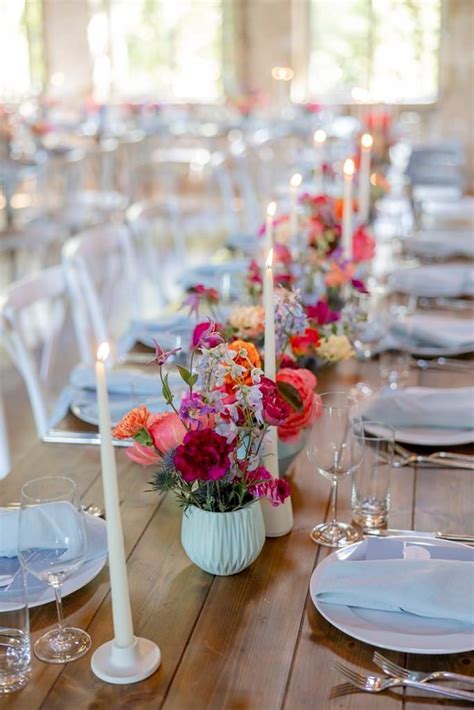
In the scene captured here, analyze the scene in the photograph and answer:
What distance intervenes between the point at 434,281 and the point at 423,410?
1.11 metres

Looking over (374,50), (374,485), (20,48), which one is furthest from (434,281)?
(20,48)

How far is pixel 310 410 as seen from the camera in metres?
1.33

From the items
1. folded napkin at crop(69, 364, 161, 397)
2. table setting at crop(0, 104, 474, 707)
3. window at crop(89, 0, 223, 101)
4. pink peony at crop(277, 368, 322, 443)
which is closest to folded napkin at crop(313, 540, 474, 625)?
table setting at crop(0, 104, 474, 707)

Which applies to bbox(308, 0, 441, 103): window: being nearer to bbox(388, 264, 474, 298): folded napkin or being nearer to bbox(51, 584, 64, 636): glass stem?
bbox(388, 264, 474, 298): folded napkin

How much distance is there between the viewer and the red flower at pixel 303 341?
156cm

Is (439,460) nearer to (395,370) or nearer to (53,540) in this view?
(395,370)

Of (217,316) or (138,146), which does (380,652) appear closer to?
(217,316)

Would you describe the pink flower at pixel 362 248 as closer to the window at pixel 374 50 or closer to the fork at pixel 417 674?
the fork at pixel 417 674

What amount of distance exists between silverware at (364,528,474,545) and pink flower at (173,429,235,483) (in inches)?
13.6

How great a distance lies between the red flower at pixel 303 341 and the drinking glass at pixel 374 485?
0.69ft

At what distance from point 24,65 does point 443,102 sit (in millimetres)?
4354

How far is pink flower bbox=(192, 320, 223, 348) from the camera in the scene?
47.3 inches

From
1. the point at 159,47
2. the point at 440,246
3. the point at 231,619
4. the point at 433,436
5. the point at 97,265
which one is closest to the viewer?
the point at 231,619

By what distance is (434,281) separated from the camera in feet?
9.05
